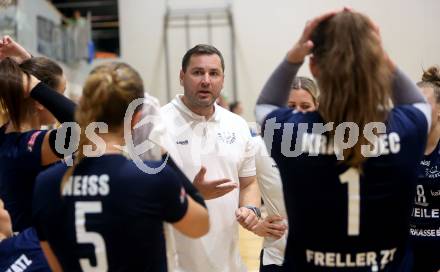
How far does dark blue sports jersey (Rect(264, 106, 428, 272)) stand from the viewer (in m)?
1.54

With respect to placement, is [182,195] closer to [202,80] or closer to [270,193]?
[202,80]

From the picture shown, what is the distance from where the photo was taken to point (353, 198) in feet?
5.08

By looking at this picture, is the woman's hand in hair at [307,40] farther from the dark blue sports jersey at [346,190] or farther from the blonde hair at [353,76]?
the dark blue sports jersey at [346,190]

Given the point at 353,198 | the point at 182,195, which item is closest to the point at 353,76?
the point at 353,198

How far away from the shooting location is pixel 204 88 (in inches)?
113

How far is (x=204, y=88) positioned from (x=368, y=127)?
1494 millimetres

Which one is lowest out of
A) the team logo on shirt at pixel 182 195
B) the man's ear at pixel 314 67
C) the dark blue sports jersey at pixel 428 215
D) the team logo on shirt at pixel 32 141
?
the dark blue sports jersey at pixel 428 215

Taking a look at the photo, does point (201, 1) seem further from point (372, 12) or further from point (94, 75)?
point (94, 75)

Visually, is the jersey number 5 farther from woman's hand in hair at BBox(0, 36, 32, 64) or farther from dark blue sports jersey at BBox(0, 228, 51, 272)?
woman's hand in hair at BBox(0, 36, 32, 64)

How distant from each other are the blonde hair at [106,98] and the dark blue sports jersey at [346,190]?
1.59 feet

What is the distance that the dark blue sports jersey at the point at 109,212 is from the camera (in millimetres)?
1521

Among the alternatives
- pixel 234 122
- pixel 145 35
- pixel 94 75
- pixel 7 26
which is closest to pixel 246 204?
pixel 234 122

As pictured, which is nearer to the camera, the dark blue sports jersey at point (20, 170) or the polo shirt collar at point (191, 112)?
the dark blue sports jersey at point (20, 170)

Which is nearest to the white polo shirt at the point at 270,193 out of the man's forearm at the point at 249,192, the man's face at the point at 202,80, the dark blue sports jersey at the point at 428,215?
the man's forearm at the point at 249,192
